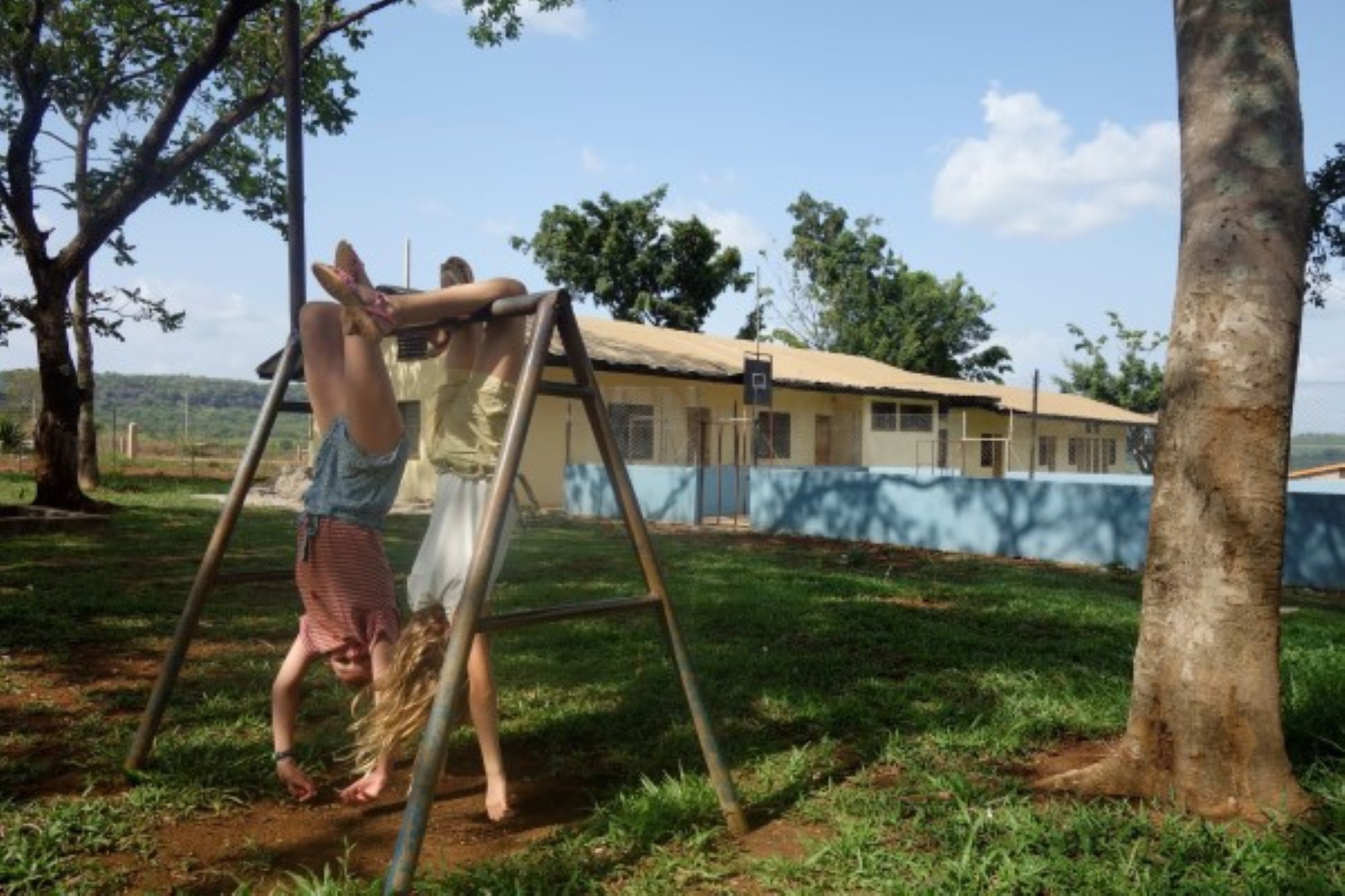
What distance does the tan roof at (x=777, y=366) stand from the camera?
53.8 feet

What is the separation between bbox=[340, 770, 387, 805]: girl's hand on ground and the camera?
8.43 ft

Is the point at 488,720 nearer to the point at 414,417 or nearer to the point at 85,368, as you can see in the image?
the point at 414,417

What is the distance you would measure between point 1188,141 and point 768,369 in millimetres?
10851

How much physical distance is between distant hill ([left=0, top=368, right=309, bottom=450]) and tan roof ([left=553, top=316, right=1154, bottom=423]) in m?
8.64

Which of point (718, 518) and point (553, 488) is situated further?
point (553, 488)

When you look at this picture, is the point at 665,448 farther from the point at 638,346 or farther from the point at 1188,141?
the point at 1188,141

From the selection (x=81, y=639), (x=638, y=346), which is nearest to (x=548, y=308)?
(x=81, y=639)

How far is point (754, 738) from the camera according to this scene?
3.19m

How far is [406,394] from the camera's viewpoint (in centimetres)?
1578

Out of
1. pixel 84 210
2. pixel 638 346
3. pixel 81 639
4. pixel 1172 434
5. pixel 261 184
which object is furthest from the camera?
pixel 638 346

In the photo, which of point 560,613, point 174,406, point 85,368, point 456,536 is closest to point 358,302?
point 456,536

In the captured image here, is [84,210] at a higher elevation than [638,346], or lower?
higher

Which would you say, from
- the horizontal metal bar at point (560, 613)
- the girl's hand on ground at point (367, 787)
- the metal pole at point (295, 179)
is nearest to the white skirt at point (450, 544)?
Answer: the horizontal metal bar at point (560, 613)

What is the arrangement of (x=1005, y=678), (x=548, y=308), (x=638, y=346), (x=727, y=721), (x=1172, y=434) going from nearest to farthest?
(x=548, y=308)
(x=1172, y=434)
(x=727, y=721)
(x=1005, y=678)
(x=638, y=346)
